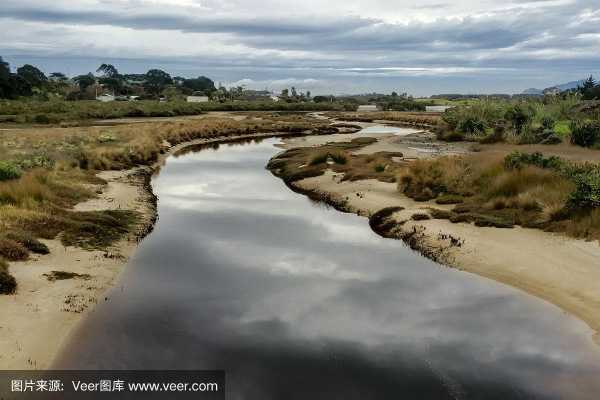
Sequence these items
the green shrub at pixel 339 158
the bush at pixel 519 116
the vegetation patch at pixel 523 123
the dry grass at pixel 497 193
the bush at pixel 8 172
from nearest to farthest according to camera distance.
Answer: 1. the dry grass at pixel 497 193
2. the bush at pixel 8 172
3. the green shrub at pixel 339 158
4. the vegetation patch at pixel 523 123
5. the bush at pixel 519 116

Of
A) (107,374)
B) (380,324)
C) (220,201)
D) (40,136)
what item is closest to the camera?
(107,374)

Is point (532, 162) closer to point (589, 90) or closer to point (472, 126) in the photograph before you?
point (472, 126)

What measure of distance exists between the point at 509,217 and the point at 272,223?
396 inches

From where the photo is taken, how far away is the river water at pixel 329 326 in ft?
35.8

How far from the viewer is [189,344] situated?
1230 cm

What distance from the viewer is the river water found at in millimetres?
10914

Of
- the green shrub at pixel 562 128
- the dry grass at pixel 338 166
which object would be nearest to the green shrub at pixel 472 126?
the green shrub at pixel 562 128

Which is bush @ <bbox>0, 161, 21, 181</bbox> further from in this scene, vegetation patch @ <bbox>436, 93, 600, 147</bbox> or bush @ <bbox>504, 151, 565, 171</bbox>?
vegetation patch @ <bbox>436, 93, 600, 147</bbox>

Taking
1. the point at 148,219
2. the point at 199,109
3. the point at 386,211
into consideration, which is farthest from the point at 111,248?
the point at 199,109

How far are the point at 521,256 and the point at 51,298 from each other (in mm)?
13976

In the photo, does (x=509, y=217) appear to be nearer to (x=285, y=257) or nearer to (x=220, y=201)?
(x=285, y=257)

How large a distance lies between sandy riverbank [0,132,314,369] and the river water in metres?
0.44

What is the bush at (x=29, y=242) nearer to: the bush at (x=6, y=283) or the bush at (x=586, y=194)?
the bush at (x=6, y=283)

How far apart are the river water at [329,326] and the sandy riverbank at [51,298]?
44 cm
